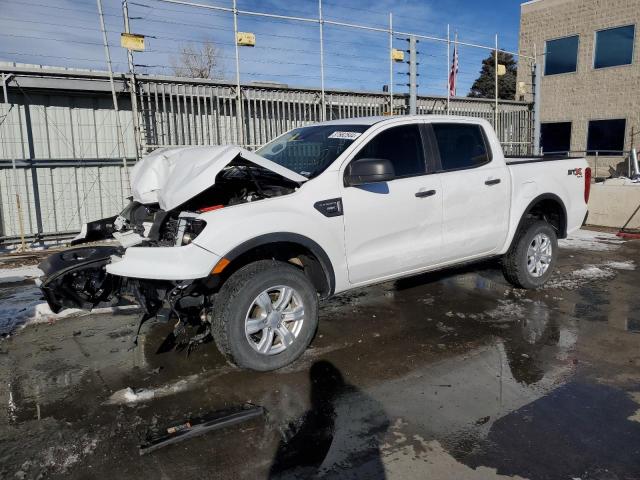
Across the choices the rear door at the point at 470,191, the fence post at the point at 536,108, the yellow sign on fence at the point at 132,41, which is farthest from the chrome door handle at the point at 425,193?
the fence post at the point at 536,108

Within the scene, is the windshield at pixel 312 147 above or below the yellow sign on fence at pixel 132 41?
below

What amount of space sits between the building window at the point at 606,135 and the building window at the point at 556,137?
3.28ft

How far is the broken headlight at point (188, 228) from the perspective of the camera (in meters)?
3.68

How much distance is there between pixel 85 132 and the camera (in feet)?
30.9

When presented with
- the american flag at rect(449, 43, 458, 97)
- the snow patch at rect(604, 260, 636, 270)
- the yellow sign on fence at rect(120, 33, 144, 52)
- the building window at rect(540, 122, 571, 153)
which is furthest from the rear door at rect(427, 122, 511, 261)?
the building window at rect(540, 122, 571, 153)

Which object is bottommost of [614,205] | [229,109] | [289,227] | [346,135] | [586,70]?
[614,205]

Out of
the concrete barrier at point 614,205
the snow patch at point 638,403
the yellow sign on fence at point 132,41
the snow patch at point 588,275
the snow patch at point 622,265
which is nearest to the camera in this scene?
the snow patch at point 638,403

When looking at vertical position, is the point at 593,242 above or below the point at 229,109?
below

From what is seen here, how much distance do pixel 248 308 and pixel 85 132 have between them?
7.22m

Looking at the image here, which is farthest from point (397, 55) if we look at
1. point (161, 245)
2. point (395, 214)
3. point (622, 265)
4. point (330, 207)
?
point (161, 245)

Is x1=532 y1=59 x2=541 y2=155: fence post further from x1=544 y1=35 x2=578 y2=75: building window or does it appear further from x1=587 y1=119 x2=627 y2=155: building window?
x1=544 y1=35 x2=578 y2=75: building window

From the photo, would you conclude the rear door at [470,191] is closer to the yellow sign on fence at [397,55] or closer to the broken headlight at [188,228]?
the broken headlight at [188,228]

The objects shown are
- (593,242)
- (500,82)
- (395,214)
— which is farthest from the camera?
(500,82)

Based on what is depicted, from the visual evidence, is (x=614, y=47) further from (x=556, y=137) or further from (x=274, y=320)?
(x=274, y=320)
